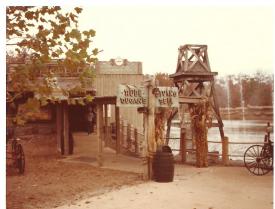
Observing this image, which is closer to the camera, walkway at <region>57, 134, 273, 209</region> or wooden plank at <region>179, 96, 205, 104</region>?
walkway at <region>57, 134, 273, 209</region>

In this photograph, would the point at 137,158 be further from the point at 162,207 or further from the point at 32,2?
the point at 32,2

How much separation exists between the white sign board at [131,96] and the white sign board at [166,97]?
0.36m

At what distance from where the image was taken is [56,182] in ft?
Result: 38.3

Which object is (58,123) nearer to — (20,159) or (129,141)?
(129,141)

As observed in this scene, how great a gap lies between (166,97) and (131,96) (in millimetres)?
1088

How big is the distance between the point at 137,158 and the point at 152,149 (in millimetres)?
4885

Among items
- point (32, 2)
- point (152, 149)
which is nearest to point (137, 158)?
point (152, 149)

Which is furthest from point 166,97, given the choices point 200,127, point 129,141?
point 129,141

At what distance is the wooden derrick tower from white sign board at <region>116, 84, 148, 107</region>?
1735mm

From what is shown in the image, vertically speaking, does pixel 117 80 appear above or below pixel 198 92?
above

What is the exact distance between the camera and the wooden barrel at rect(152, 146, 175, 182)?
11.2m

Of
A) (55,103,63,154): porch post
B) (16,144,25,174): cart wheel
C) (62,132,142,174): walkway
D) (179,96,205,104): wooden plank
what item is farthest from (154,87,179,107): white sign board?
(55,103,63,154): porch post

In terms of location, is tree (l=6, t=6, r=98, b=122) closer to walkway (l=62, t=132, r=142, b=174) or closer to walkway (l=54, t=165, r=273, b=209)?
walkway (l=54, t=165, r=273, b=209)

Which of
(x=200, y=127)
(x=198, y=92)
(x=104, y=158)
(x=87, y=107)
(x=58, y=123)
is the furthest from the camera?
(x=87, y=107)
